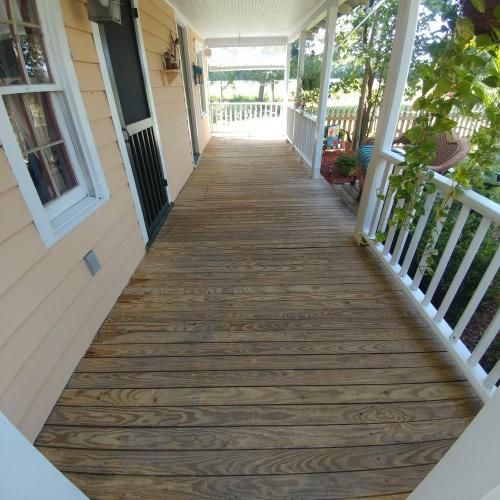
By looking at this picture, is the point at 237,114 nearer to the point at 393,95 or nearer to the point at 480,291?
the point at 393,95

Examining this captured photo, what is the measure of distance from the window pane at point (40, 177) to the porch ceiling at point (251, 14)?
3349mm

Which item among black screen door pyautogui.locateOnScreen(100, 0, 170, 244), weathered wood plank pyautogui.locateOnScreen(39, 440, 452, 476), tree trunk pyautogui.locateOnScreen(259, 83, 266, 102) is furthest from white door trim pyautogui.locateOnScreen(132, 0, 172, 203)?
tree trunk pyautogui.locateOnScreen(259, 83, 266, 102)

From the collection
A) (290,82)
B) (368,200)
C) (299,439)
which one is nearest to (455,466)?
(299,439)

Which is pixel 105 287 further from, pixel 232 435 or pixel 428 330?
pixel 428 330

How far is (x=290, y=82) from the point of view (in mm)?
6918

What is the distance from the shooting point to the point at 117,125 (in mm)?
2053

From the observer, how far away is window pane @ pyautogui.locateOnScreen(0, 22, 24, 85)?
118 centimetres

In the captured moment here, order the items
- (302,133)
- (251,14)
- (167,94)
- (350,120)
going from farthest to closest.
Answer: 1. (350,120)
2. (302,133)
3. (251,14)
4. (167,94)

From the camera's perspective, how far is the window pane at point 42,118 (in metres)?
1.38

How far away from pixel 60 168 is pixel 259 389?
157 cm

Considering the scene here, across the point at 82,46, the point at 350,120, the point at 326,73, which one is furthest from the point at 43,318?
the point at 350,120

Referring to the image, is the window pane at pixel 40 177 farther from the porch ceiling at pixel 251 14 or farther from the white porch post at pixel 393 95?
the porch ceiling at pixel 251 14

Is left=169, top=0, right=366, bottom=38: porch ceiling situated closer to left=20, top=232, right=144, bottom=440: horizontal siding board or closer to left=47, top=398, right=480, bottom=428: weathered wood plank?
left=20, top=232, right=144, bottom=440: horizontal siding board

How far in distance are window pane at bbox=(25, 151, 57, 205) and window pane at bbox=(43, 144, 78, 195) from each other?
0.13 ft
